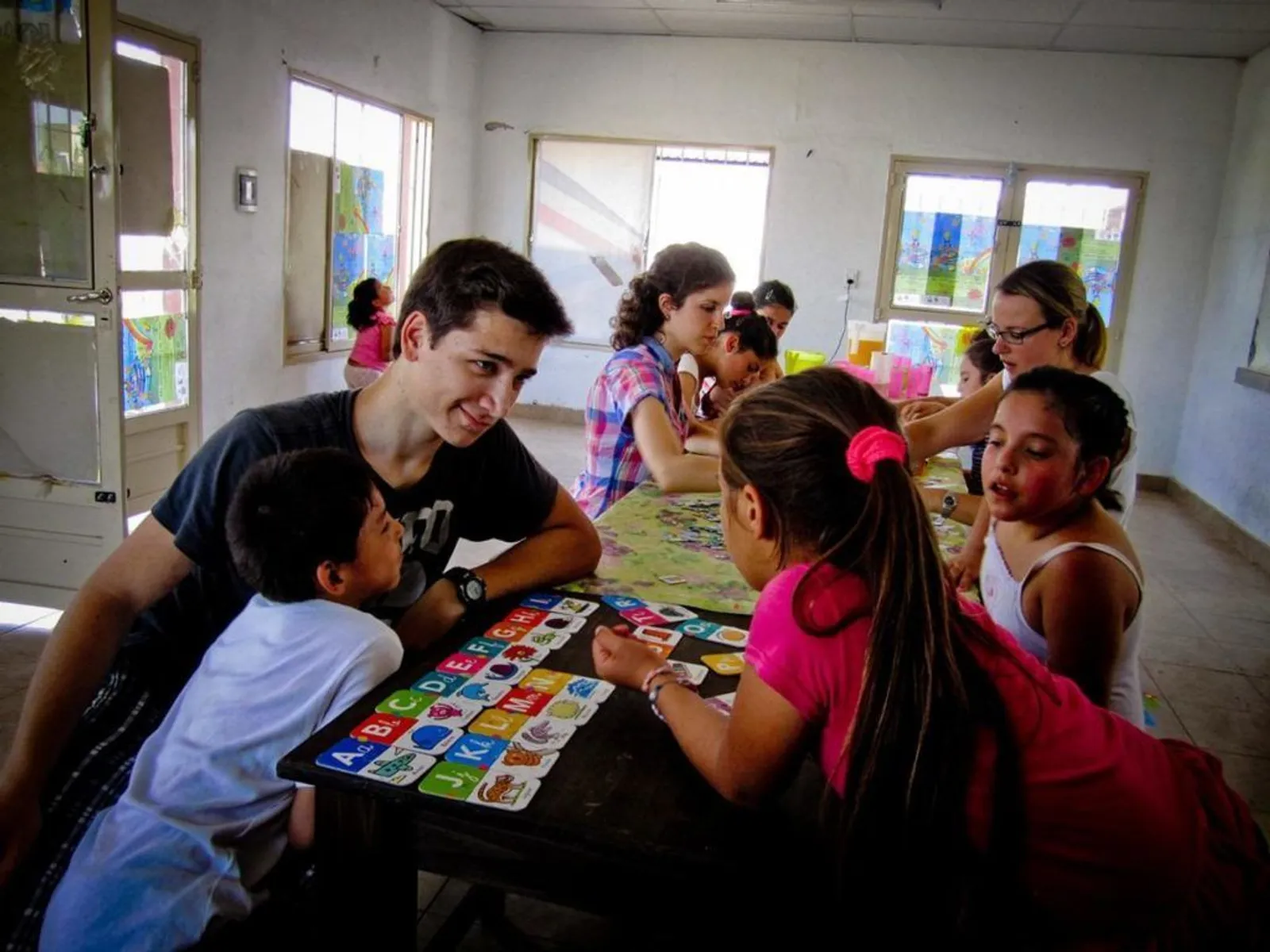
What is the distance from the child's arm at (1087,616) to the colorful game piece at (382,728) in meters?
0.92

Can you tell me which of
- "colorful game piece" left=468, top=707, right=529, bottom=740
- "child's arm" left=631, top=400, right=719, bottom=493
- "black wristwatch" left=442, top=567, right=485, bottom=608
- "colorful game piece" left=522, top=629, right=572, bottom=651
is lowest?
"colorful game piece" left=522, top=629, right=572, bottom=651

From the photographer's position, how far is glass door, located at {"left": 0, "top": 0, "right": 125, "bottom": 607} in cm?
341

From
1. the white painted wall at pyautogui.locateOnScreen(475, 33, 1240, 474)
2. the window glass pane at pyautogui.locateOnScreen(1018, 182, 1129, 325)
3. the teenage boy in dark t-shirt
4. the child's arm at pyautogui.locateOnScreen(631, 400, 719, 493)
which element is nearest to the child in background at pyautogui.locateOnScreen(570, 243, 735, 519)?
the child's arm at pyautogui.locateOnScreen(631, 400, 719, 493)

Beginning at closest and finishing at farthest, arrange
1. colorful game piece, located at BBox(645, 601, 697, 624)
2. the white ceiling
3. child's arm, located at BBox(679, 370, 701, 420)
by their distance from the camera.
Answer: colorful game piece, located at BBox(645, 601, 697, 624)
child's arm, located at BBox(679, 370, 701, 420)
the white ceiling

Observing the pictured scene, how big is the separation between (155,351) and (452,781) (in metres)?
4.49

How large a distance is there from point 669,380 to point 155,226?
127 inches

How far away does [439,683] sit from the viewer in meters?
1.27

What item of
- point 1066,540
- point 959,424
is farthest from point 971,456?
point 1066,540

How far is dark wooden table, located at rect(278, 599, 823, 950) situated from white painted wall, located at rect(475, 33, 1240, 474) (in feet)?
23.3

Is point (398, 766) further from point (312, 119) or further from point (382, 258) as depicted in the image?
point (382, 258)

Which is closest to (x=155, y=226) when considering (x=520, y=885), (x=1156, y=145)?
(x=520, y=885)

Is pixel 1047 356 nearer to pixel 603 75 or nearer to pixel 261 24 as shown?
pixel 261 24

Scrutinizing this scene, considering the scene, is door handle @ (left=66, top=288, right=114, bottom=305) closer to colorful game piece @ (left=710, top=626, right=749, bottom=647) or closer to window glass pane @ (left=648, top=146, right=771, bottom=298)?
colorful game piece @ (left=710, top=626, right=749, bottom=647)

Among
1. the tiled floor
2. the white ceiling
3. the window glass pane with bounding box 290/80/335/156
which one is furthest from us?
the white ceiling
